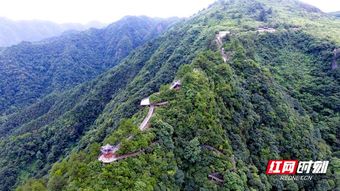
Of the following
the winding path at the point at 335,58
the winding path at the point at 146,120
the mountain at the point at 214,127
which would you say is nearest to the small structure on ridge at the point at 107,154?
the mountain at the point at 214,127

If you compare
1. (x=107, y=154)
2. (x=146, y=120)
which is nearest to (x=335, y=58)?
(x=146, y=120)

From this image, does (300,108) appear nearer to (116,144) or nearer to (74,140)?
(116,144)

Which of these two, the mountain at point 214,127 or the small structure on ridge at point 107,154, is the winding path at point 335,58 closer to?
the mountain at point 214,127

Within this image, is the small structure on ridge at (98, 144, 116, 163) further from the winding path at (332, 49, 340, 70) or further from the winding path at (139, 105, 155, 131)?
the winding path at (332, 49, 340, 70)

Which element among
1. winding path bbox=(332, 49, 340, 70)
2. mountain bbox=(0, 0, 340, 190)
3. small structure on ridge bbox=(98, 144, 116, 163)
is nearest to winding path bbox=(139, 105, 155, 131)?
mountain bbox=(0, 0, 340, 190)

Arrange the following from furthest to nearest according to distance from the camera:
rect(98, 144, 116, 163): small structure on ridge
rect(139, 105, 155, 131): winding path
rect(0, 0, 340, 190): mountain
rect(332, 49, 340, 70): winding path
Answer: rect(332, 49, 340, 70): winding path < rect(139, 105, 155, 131): winding path < rect(0, 0, 340, 190): mountain < rect(98, 144, 116, 163): small structure on ridge

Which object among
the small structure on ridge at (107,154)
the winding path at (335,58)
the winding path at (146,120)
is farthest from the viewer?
the winding path at (335,58)

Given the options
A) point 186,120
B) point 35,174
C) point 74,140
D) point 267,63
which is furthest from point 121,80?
point 186,120
